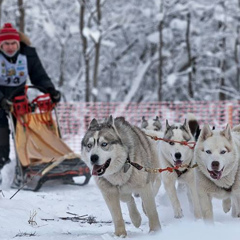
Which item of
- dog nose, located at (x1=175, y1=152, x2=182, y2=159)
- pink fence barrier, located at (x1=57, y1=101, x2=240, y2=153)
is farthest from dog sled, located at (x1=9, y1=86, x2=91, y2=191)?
pink fence barrier, located at (x1=57, y1=101, x2=240, y2=153)

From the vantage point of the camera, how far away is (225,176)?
3.59m

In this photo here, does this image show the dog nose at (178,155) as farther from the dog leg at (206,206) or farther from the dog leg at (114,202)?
the dog leg at (114,202)

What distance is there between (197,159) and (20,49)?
11.0ft

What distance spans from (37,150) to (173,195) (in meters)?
Answer: 2.12

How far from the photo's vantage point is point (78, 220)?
411 cm

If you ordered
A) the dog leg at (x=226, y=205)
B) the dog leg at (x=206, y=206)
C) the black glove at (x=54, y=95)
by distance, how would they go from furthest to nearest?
the black glove at (x=54, y=95) → the dog leg at (x=226, y=205) → the dog leg at (x=206, y=206)

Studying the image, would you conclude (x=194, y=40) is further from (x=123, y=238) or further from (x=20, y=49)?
(x=123, y=238)

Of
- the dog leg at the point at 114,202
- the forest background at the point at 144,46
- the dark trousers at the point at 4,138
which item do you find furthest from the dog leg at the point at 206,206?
the forest background at the point at 144,46

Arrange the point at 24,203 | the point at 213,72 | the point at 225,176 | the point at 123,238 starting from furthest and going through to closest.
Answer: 1. the point at 213,72
2. the point at 24,203
3. the point at 225,176
4. the point at 123,238

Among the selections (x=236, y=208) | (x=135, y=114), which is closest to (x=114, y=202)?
(x=236, y=208)

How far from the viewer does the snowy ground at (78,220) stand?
9.29 feet

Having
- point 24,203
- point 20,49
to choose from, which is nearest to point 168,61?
point 20,49

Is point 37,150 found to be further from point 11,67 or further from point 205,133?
point 205,133

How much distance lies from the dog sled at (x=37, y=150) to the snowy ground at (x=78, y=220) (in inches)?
7.8
